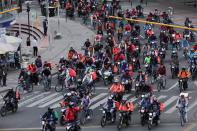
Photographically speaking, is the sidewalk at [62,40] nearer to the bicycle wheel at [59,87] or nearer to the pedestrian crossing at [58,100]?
the bicycle wheel at [59,87]

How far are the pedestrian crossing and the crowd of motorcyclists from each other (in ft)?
2.20

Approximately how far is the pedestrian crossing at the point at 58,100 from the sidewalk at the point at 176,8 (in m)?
30.9

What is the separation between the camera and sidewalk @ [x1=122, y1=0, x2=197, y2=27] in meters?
81.5

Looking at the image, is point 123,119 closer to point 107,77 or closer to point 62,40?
point 107,77

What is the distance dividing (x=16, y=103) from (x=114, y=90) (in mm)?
5939

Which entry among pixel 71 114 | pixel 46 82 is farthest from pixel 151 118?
pixel 46 82

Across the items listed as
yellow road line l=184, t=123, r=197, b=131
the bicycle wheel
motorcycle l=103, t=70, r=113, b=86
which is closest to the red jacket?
yellow road line l=184, t=123, r=197, b=131

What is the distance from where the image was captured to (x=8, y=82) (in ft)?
177

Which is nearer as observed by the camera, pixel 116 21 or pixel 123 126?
pixel 123 126

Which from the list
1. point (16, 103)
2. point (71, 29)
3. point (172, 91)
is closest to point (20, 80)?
point (16, 103)

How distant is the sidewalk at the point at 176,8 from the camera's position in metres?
81.5

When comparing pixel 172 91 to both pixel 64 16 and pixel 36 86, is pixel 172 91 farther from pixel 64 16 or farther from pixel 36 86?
pixel 64 16

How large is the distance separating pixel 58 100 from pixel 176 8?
145 ft

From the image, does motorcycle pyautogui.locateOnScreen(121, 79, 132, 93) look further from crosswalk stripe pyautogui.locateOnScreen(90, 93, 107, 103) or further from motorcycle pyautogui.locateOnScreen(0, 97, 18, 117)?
motorcycle pyautogui.locateOnScreen(0, 97, 18, 117)
